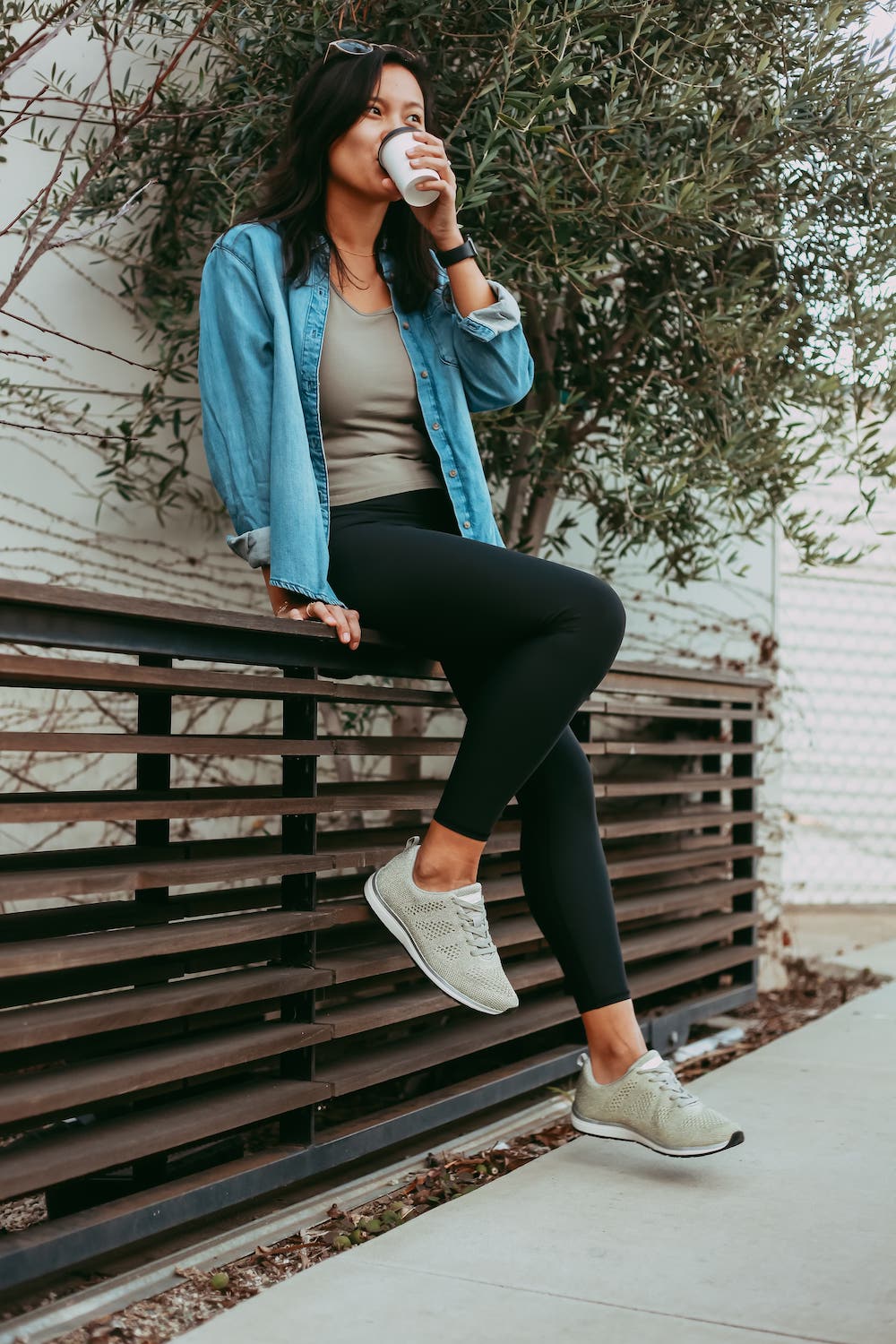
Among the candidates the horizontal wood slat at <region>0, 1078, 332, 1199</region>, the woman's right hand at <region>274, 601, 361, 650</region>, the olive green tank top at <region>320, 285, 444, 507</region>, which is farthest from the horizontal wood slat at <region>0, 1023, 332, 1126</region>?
the olive green tank top at <region>320, 285, 444, 507</region>

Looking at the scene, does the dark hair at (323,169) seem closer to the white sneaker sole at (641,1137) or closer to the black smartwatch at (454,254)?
the black smartwatch at (454,254)

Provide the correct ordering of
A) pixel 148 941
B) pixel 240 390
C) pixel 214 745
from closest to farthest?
pixel 148 941
pixel 214 745
pixel 240 390

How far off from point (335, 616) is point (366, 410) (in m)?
0.37

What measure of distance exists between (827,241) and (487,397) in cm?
143

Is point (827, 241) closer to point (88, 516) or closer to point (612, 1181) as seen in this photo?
point (88, 516)

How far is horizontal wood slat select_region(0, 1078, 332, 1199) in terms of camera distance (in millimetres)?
1396

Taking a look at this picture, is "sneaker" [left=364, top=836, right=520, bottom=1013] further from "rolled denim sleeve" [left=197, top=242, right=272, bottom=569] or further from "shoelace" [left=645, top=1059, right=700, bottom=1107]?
"rolled denim sleeve" [left=197, top=242, right=272, bottom=569]

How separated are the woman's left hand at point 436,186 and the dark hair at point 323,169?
121mm

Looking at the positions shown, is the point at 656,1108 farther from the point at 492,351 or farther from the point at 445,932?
the point at 492,351

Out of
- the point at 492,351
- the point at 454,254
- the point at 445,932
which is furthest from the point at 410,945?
the point at 454,254

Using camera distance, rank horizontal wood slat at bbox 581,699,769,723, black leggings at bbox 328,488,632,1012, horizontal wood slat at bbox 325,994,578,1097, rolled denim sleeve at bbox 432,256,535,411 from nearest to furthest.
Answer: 1. black leggings at bbox 328,488,632,1012
2. horizontal wood slat at bbox 325,994,578,1097
3. rolled denim sleeve at bbox 432,256,535,411
4. horizontal wood slat at bbox 581,699,769,723

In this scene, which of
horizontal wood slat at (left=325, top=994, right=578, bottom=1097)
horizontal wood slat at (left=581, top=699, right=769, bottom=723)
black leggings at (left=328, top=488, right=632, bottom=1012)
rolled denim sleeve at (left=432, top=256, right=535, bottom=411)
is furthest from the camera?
A: horizontal wood slat at (left=581, top=699, right=769, bottom=723)

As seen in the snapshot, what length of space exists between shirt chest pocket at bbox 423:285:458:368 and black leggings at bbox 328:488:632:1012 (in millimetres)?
276

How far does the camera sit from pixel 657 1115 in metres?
1.87
